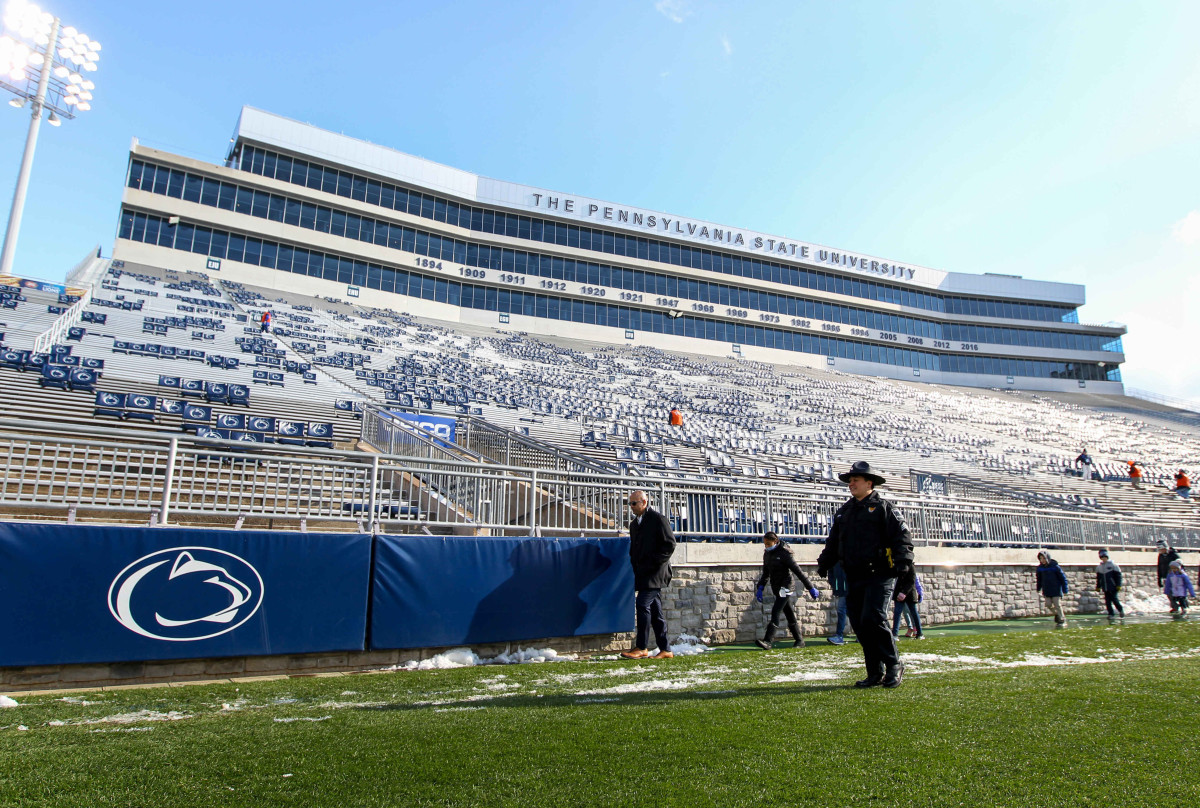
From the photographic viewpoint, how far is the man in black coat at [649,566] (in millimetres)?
7918

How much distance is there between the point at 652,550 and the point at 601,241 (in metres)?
48.1

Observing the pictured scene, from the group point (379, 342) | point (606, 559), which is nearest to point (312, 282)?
point (379, 342)

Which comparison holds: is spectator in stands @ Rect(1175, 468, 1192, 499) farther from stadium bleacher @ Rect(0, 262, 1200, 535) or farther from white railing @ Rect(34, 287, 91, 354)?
white railing @ Rect(34, 287, 91, 354)

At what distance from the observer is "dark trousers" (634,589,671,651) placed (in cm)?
797

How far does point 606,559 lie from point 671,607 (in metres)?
1.25

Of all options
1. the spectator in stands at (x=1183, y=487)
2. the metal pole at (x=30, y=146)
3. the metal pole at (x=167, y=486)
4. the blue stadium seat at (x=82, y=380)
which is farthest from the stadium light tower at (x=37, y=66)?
the spectator in stands at (x=1183, y=487)

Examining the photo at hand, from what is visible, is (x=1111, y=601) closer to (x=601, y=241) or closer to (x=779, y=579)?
(x=779, y=579)

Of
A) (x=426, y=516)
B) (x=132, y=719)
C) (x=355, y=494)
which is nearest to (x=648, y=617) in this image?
(x=426, y=516)

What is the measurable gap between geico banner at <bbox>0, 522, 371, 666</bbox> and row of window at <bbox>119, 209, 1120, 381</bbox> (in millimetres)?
40908

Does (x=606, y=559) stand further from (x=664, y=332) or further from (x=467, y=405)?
(x=664, y=332)

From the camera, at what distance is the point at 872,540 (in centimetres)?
548

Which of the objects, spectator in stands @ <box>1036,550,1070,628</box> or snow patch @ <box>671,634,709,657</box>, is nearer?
snow patch @ <box>671,634,709,657</box>

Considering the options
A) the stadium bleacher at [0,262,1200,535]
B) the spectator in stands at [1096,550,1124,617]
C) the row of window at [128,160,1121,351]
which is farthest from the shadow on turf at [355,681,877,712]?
the row of window at [128,160,1121,351]

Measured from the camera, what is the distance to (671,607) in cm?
934
